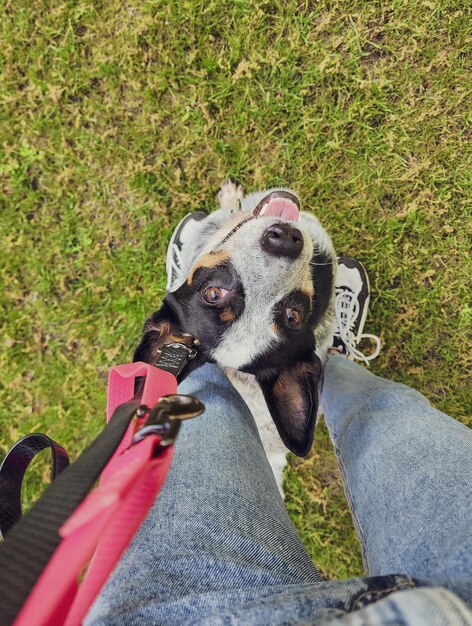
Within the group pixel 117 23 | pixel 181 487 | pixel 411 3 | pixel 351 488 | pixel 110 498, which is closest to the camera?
pixel 110 498

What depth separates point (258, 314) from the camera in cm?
276

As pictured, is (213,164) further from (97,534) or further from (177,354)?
(97,534)

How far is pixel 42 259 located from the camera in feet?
13.1

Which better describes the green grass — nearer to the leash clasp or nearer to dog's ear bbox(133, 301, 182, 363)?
dog's ear bbox(133, 301, 182, 363)

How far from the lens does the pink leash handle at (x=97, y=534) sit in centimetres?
88

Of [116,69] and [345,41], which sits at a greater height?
[345,41]

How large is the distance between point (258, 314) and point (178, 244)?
1.27 metres

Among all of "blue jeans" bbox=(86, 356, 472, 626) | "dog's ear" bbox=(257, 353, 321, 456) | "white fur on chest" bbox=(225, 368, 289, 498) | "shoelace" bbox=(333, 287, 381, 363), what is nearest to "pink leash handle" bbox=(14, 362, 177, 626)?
"blue jeans" bbox=(86, 356, 472, 626)

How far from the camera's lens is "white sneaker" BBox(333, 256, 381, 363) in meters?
3.64

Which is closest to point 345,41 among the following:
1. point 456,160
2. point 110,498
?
point 456,160

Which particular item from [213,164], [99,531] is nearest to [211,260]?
[213,164]

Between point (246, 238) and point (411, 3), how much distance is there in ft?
7.80

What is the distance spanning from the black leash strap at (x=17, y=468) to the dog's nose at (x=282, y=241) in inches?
60.8

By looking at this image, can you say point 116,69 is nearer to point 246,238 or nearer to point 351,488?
point 246,238
